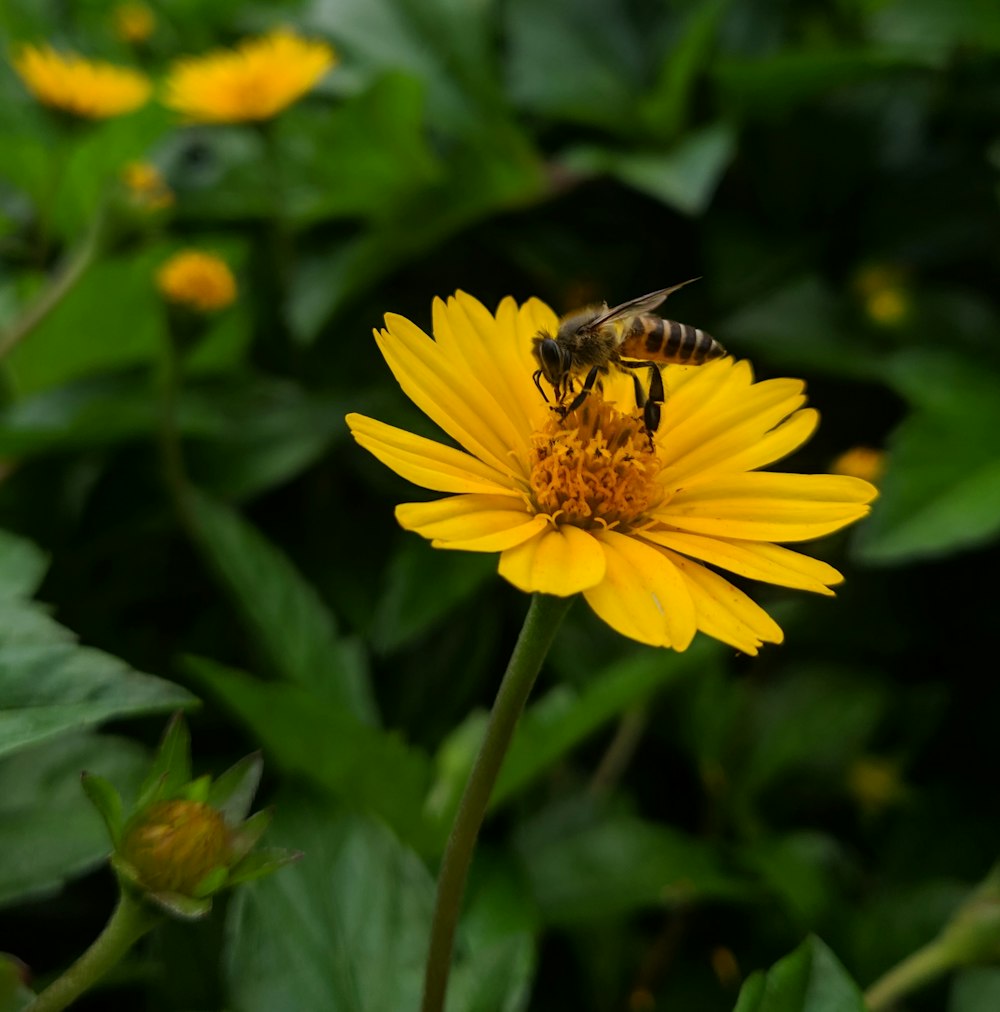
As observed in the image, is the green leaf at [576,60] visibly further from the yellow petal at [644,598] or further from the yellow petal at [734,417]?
the yellow petal at [644,598]

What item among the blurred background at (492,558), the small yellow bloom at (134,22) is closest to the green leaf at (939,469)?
the blurred background at (492,558)

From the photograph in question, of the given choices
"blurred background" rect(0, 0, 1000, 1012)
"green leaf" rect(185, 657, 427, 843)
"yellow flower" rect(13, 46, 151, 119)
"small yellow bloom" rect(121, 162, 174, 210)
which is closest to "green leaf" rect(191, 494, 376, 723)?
"blurred background" rect(0, 0, 1000, 1012)

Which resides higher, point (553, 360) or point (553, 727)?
point (553, 360)

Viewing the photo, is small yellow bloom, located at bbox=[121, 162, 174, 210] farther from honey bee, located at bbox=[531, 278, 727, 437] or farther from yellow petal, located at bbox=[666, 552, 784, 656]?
yellow petal, located at bbox=[666, 552, 784, 656]

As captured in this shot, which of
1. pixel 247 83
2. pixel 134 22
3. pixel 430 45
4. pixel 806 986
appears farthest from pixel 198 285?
pixel 134 22

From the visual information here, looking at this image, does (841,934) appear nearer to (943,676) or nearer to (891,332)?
(943,676)

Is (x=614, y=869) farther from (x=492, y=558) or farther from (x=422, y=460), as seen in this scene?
(x=422, y=460)

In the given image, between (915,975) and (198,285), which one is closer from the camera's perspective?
(915,975)
